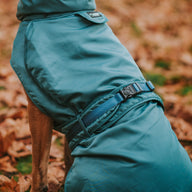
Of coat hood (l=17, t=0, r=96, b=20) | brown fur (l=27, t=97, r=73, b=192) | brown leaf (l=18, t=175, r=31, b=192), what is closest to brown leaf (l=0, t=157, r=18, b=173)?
brown leaf (l=18, t=175, r=31, b=192)

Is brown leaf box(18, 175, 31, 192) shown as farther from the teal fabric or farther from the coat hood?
the coat hood

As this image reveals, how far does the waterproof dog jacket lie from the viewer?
1394mm

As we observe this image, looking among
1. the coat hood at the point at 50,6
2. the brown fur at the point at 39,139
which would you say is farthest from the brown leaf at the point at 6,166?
the coat hood at the point at 50,6

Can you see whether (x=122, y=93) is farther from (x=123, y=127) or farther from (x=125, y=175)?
(x=125, y=175)

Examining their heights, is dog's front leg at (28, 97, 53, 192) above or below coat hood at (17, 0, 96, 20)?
below

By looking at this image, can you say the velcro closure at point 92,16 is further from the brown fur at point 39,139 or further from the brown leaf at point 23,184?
the brown leaf at point 23,184

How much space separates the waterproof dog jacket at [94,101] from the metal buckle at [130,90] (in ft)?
0.11

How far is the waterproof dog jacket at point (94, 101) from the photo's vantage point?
1.39 metres

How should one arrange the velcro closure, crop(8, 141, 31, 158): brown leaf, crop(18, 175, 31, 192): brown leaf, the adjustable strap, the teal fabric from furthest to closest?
crop(8, 141, 31, 158): brown leaf → crop(18, 175, 31, 192): brown leaf → the velcro closure → the adjustable strap → the teal fabric

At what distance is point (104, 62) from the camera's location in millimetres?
1583

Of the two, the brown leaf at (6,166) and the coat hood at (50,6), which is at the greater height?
the coat hood at (50,6)

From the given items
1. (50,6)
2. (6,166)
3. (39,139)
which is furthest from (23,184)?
(50,6)

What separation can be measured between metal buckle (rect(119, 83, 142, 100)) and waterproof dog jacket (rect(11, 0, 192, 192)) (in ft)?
0.11

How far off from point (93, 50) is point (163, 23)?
5.69 metres
